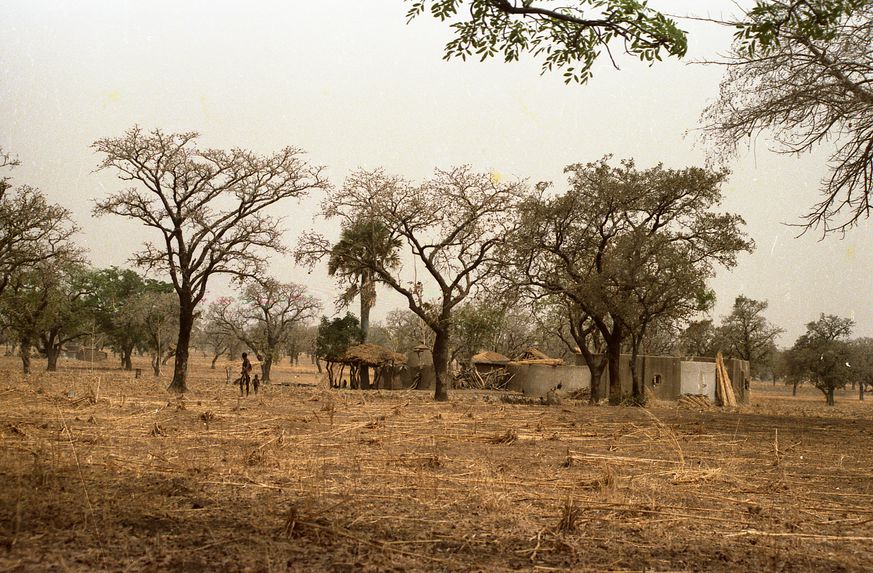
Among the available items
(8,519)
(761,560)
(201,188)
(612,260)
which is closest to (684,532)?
(761,560)

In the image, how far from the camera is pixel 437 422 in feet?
45.0

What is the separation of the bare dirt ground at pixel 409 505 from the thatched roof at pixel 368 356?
90.9ft

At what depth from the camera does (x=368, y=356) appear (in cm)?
3778

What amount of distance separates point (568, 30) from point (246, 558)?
5.37 meters

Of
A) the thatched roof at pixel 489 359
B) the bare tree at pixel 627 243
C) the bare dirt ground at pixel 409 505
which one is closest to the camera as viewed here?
the bare dirt ground at pixel 409 505

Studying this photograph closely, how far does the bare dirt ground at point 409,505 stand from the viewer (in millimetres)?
3846

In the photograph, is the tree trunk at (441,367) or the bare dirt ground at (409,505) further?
the tree trunk at (441,367)

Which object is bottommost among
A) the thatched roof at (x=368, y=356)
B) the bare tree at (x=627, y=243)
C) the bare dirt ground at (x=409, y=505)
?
the bare dirt ground at (x=409, y=505)

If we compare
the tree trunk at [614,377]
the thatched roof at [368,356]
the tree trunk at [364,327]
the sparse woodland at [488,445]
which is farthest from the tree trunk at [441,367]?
the tree trunk at [364,327]

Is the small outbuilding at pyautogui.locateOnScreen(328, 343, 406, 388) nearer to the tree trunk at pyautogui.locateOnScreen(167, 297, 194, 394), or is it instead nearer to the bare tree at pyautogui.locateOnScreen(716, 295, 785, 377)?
the tree trunk at pyautogui.locateOnScreen(167, 297, 194, 394)

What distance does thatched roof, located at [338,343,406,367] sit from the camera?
124 ft

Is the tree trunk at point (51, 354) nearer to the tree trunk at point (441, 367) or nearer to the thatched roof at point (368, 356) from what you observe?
the thatched roof at point (368, 356)

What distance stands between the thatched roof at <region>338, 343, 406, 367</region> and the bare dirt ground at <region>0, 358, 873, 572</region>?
27.7 metres

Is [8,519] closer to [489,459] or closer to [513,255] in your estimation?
[489,459]
